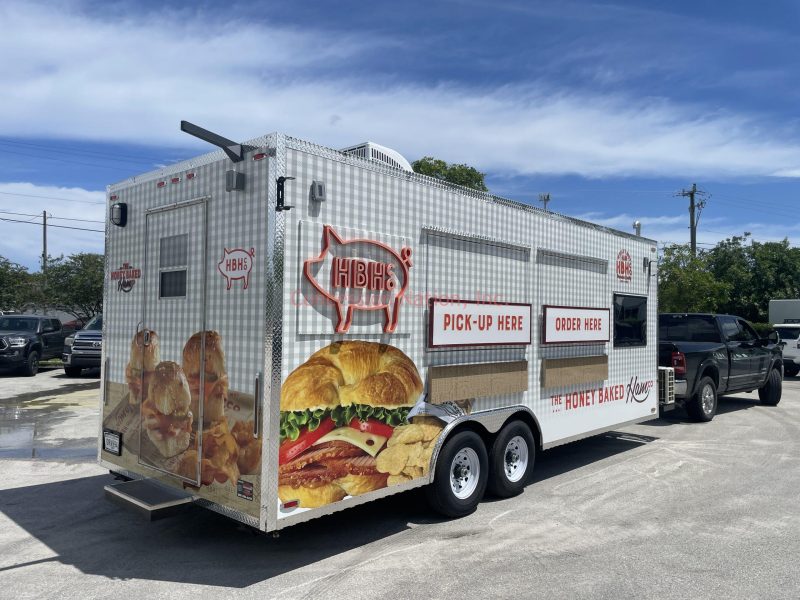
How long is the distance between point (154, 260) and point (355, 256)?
1.85 m

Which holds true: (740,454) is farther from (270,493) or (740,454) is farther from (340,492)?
(270,493)

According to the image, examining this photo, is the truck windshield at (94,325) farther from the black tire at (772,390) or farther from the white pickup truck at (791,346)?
the white pickup truck at (791,346)

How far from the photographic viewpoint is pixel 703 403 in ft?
35.1

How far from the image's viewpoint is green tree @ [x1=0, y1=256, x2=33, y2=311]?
35.0 m

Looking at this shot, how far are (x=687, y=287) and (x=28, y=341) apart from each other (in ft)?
81.2

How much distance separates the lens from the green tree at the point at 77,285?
33.0 m

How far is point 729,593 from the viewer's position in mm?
4176

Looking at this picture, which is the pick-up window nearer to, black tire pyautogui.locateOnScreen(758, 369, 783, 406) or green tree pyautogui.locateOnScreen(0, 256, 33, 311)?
black tire pyautogui.locateOnScreen(758, 369, 783, 406)

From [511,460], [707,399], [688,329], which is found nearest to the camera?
[511,460]

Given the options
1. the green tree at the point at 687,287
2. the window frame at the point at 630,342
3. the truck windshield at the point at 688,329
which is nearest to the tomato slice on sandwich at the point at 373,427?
the window frame at the point at 630,342

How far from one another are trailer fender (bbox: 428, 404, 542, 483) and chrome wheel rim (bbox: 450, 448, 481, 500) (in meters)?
0.23

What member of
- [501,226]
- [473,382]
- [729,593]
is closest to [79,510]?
[473,382]

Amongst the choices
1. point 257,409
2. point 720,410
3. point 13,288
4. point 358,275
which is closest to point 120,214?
point 358,275

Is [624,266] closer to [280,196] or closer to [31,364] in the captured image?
[280,196]
